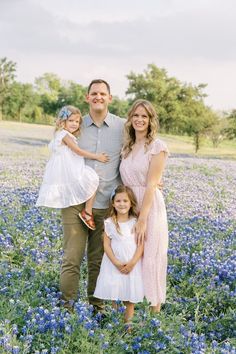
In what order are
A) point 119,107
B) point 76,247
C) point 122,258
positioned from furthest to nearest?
point 119,107
point 76,247
point 122,258

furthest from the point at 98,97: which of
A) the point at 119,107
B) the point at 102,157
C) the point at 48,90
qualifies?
the point at 48,90

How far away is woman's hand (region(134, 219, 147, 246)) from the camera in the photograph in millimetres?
4719

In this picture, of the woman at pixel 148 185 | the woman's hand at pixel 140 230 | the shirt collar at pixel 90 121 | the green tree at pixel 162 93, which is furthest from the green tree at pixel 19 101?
the woman's hand at pixel 140 230

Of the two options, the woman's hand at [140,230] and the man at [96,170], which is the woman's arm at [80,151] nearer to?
the man at [96,170]

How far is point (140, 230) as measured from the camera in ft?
15.5

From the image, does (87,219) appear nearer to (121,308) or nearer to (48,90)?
(121,308)

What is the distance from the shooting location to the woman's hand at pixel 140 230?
186 inches

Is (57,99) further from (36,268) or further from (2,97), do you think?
(36,268)

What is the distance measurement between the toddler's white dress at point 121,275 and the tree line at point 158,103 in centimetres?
3528

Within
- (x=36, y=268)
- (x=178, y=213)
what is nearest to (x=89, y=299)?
(x=36, y=268)

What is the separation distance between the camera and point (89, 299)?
17.8 ft

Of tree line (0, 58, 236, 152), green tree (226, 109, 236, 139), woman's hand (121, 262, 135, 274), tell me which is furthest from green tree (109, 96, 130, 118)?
woman's hand (121, 262, 135, 274)

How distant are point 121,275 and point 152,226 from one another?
503 mm

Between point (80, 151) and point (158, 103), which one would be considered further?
point (158, 103)
